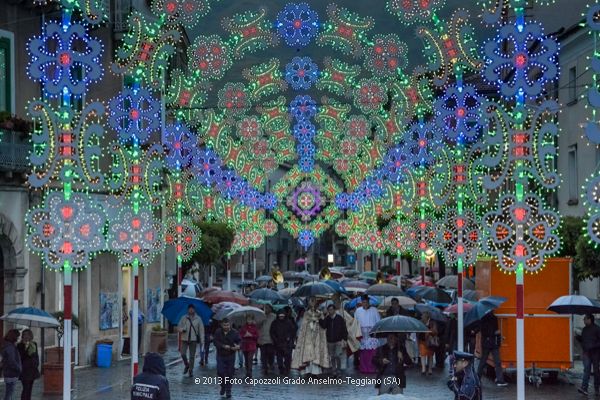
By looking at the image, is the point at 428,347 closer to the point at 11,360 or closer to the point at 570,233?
the point at 570,233

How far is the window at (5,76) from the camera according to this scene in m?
25.7

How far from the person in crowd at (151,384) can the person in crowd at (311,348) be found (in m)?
14.2

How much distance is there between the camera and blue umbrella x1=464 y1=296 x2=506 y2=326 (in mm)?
23312

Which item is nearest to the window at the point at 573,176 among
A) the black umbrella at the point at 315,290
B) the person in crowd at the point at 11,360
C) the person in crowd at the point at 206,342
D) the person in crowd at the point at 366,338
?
the black umbrella at the point at 315,290

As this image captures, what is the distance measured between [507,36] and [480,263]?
10.7 meters

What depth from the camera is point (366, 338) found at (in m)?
27.8

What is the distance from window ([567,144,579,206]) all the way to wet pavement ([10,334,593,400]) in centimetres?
1386

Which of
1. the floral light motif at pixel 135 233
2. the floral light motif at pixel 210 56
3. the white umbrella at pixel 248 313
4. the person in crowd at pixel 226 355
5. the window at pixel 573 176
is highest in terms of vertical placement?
the floral light motif at pixel 210 56

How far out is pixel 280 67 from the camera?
32188mm

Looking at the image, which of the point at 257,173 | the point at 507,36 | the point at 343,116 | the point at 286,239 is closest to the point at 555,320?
the point at 507,36

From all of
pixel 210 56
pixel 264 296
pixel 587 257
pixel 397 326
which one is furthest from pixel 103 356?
pixel 587 257

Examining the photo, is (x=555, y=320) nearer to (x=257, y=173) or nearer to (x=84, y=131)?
(x=84, y=131)

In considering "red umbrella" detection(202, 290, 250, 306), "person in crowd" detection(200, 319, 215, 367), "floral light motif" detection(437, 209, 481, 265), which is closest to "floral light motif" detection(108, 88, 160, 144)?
"floral light motif" detection(437, 209, 481, 265)

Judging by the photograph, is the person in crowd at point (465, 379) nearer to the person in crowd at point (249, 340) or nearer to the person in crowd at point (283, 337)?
the person in crowd at point (249, 340)
